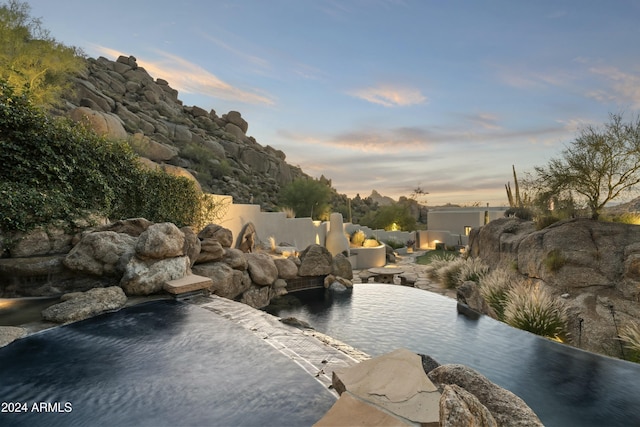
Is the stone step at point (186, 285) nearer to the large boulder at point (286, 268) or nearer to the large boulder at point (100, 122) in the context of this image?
the large boulder at point (286, 268)

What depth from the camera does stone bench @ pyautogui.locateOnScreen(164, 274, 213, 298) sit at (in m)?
5.93

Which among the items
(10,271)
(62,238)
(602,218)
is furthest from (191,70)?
(602,218)

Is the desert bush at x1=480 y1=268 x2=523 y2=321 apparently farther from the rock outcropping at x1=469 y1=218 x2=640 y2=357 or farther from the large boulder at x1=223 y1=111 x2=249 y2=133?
the large boulder at x1=223 y1=111 x2=249 y2=133

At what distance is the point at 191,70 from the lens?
15.4 meters

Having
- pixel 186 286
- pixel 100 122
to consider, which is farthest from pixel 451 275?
pixel 100 122

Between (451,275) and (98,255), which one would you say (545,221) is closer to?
(451,275)

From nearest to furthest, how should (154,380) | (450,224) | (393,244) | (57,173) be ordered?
(154,380) → (57,173) → (393,244) → (450,224)

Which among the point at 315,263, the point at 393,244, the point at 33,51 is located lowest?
the point at 393,244

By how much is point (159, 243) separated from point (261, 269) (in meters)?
3.70

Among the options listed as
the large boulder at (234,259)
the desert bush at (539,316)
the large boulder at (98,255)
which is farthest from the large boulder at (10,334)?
the desert bush at (539,316)

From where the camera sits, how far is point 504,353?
5148 millimetres

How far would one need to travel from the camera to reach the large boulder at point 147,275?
232 inches

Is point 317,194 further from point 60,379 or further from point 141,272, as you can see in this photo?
point 60,379

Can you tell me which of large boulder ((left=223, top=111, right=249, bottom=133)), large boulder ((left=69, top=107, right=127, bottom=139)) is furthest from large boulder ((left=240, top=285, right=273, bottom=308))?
large boulder ((left=223, top=111, right=249, bottom=133))
